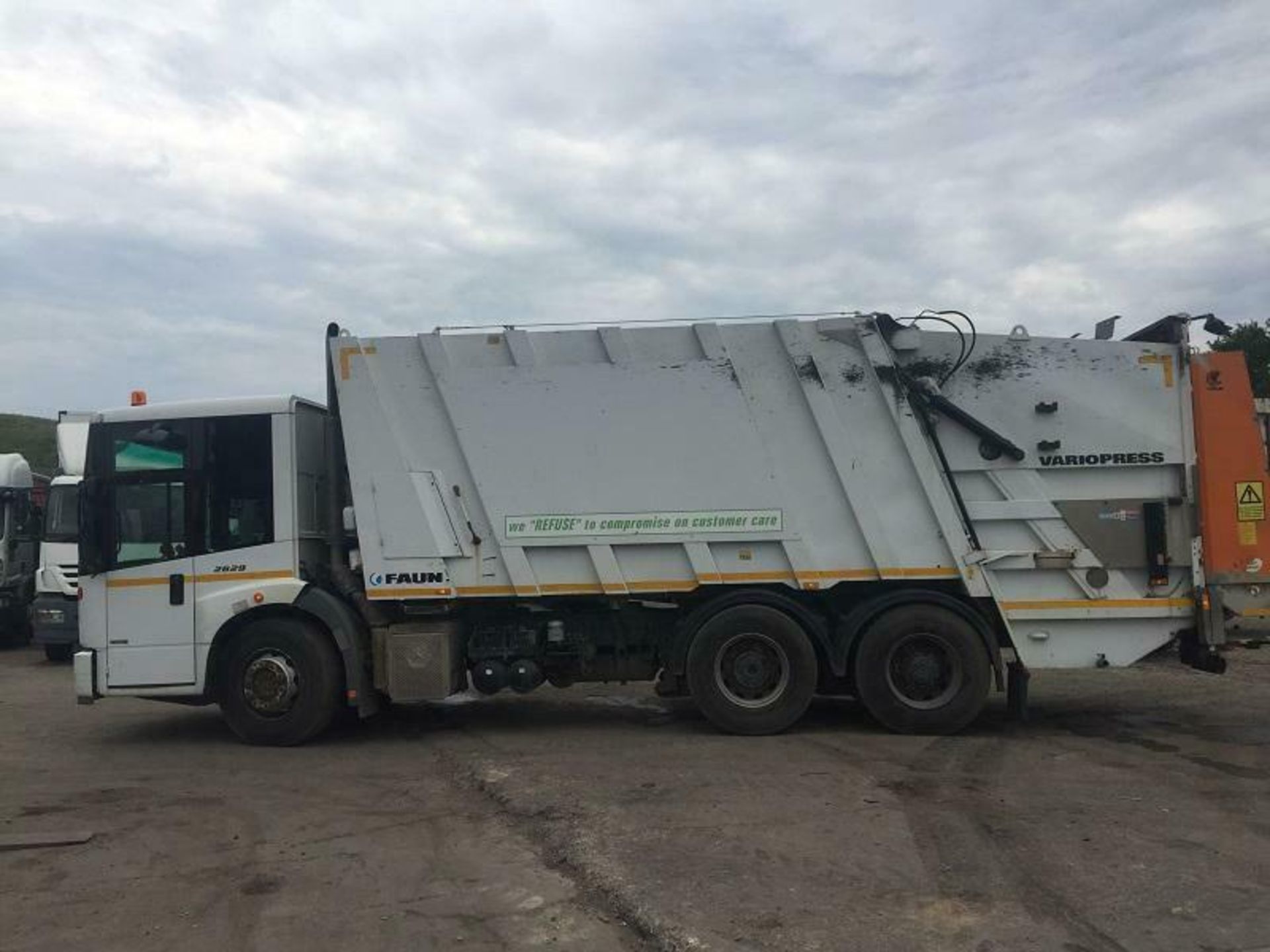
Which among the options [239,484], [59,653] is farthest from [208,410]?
[59,653]

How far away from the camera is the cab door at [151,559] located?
8.45 meters

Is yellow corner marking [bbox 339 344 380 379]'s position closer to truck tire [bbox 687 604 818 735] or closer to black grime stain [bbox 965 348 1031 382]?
truck tire [bbox 687 604 818 735]

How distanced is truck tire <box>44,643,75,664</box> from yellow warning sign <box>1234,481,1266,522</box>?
15744 mm

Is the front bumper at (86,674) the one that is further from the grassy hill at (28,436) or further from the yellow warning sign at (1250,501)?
the grassy hill at (28,436)

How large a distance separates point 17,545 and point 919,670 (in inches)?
628

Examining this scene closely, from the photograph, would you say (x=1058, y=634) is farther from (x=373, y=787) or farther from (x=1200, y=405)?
(x=373, y=787)

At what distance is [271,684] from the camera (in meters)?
8.41

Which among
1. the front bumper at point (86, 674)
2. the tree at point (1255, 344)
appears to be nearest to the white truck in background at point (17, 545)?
the front bumper at point (86, 674)

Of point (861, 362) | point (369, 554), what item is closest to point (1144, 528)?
point (861, 362)

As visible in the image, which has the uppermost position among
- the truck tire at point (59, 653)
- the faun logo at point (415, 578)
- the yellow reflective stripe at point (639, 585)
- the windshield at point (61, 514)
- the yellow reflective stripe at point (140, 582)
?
the windshield at point (61, 514)

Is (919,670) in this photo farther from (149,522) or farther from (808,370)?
(149,522)

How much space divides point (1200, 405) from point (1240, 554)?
1198 mm

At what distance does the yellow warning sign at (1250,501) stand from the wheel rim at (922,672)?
2495 millimetres

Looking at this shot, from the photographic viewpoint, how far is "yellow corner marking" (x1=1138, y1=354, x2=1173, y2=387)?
8.09 metres
